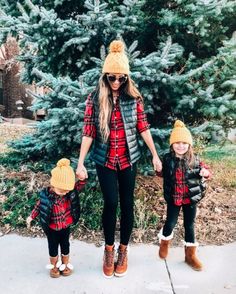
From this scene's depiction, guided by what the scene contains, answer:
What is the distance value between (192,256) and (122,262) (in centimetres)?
65

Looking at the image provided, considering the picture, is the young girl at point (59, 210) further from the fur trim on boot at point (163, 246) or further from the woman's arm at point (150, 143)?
the fur trim on boot at point (163, 246)

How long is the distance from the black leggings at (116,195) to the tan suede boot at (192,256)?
1.93 ft

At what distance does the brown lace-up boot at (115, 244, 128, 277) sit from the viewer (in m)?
3.43

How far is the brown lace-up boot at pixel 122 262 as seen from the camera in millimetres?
3434

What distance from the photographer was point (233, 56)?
4.37 metres

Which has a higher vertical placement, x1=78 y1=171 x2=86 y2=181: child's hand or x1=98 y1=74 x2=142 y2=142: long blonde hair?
x1=98 y1=74 x2=142 y2=142: long blonde hair

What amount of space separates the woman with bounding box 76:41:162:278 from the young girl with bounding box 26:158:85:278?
146 mm

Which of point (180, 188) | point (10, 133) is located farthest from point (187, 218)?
point (10, 133)

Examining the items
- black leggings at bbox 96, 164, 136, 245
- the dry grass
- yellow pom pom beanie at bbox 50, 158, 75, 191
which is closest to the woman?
black leggings at bbox 96, 164, 136, 245

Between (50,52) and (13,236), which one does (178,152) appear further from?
(50,52)

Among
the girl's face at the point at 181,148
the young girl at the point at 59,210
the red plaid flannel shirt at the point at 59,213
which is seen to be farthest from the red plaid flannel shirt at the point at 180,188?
the red plaid flannel shirt at the point at 59,213

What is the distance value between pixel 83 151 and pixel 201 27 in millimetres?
2178

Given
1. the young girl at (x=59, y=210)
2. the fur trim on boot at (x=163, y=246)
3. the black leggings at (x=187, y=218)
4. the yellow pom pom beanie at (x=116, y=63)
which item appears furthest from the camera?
the fur trim on boot at (x=163, y=246)

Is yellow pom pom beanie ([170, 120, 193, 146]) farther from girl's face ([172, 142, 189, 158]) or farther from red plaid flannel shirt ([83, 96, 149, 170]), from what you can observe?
red plaid flannel shirt ([83, 96, 149, 170])
